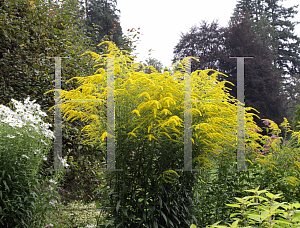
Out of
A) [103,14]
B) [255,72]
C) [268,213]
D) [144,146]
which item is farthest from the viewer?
[103,14]

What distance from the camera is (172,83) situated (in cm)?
229

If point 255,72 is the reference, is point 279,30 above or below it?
above

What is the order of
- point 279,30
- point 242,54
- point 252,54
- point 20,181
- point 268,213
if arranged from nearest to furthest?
point 268,213, point 20,181, point 242,54, point 252,54, point 279,30

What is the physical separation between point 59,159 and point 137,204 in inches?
84.4

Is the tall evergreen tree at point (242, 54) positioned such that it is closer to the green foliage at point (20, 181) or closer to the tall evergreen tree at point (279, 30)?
the tall evergreen tree at point (279, 30)

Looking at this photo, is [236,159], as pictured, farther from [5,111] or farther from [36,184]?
[5,111]

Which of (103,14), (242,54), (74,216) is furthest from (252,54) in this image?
(74,216)

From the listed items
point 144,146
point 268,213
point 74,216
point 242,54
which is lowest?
point 74,216

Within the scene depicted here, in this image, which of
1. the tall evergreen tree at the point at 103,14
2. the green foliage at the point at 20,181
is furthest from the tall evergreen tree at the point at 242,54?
the green foliage at the point at 20,181

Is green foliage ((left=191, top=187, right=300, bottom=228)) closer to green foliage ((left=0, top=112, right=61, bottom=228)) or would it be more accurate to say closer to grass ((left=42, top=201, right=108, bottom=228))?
green foliage ((left=0, top=112, right=61, bottom=228))

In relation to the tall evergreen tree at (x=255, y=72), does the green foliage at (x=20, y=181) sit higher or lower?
lower

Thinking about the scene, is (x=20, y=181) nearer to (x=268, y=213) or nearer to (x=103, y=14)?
(x=268, y=213)

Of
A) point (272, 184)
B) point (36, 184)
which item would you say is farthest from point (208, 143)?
point (36, 184)

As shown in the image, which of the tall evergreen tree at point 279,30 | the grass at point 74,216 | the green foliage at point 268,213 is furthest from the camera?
the tall evergreen tree at point 279,30
